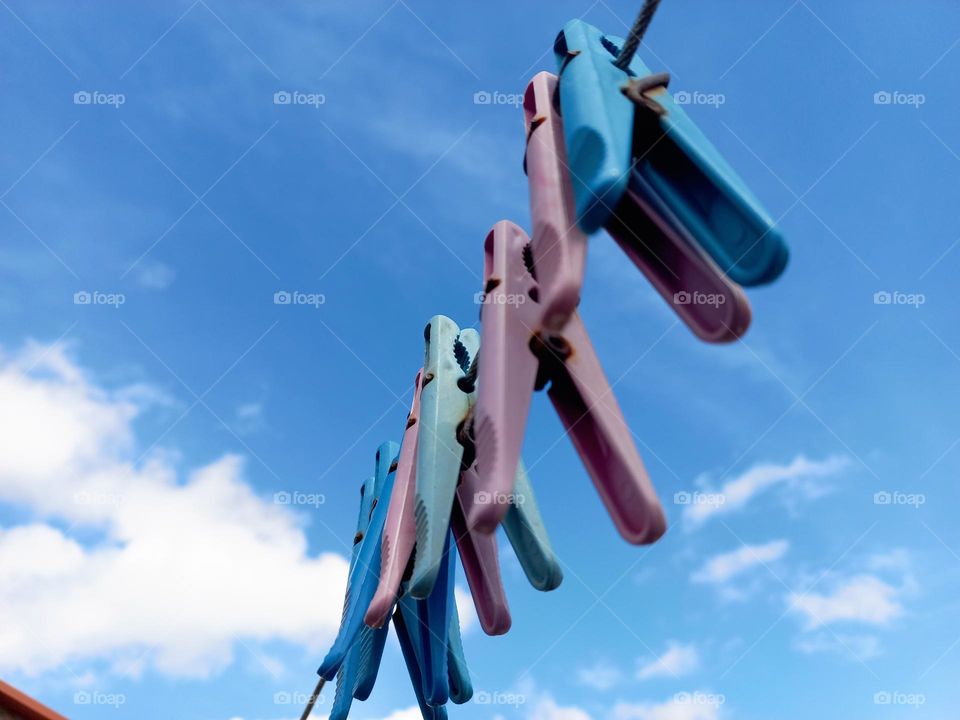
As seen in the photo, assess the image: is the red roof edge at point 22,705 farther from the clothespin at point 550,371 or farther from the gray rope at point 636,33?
the gray rope at point 636,33

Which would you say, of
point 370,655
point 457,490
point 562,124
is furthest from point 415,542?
point 562,124

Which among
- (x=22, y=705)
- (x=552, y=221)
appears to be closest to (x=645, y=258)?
(x=552, y=221)

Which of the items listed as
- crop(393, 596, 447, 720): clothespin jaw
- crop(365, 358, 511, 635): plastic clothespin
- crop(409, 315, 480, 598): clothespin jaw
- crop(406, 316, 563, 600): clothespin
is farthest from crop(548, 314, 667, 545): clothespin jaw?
crop(393, 596, 447, 720): clothespin jaw

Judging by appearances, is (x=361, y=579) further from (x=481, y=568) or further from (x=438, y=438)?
(x=438, y=438)

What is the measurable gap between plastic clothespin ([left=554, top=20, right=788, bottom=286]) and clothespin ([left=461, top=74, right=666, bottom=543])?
0.12 m

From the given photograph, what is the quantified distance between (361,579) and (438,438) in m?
0.91

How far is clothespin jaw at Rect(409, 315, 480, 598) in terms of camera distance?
11.4 feet

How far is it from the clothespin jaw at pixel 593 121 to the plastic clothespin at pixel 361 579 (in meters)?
2.27

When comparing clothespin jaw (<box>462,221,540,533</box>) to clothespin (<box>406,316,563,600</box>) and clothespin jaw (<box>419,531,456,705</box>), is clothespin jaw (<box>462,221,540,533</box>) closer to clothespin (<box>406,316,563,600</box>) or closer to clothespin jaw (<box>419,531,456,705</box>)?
clothespin (<box>406,316,563,600</box>)

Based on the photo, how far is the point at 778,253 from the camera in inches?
106

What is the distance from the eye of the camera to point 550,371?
9.87 feet

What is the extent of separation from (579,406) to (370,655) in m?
2.18

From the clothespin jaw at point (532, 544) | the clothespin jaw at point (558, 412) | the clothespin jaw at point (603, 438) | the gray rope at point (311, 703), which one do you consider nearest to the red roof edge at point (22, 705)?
the gray rope at point (311, 703)

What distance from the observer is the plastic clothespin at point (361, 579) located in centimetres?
419
